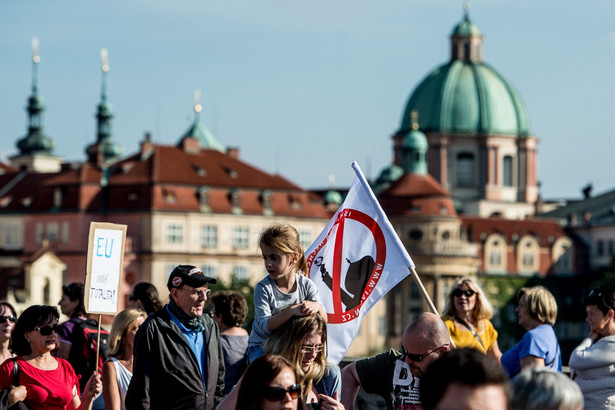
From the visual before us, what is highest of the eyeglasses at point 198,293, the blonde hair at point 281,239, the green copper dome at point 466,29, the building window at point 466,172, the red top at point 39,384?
the green copper dome at point 466,29

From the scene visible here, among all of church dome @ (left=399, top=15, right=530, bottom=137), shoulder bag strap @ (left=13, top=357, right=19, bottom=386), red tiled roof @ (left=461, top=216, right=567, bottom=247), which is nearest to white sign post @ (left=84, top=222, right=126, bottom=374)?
shoulder bag strap @ (left=13, top=357, right=19, bottom=386)

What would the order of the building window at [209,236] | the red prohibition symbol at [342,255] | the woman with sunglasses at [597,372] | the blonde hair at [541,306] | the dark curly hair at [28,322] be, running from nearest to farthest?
the dark curly hair at [28,322] → the woman with sunglasses at [597,372] → the blonde hair at [541,306] → the red prohibition symbol at [342,255] → the building window at [209,236]

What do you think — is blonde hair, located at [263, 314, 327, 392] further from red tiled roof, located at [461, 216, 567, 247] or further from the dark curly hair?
red tiled roof, located at [461, 216, 567, 247]

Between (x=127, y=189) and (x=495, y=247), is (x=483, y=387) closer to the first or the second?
(x=127, y=189)

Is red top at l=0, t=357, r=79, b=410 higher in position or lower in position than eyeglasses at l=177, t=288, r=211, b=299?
lower

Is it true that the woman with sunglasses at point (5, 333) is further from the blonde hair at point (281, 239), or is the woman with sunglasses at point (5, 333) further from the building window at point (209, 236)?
the building window at point (209, 236)

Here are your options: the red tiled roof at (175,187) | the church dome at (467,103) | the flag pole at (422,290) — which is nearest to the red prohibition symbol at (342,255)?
the flag pole at (422,290)

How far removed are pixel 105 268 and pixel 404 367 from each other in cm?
233

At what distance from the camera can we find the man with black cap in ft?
33.9

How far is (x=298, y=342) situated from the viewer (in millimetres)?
9398

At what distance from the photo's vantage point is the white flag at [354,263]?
1153 centimetres

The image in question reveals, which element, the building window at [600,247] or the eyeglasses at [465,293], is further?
the building window at [600,247]

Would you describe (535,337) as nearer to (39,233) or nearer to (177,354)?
(177,354)

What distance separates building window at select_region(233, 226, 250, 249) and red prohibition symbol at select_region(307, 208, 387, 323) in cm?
8446
